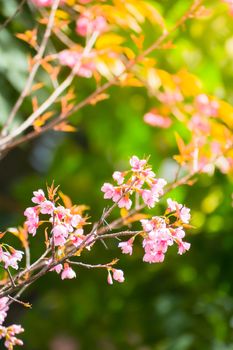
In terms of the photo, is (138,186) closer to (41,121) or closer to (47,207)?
(47,207)

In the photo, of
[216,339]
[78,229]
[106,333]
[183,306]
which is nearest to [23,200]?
[106,333]

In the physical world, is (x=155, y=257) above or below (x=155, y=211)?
above

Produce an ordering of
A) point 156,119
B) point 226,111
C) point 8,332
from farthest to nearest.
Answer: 1. point 156,119
2. point 226,111
3. point 8,332

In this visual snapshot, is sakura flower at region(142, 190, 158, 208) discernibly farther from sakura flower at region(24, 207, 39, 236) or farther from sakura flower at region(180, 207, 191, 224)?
sakura flower at region(24, 207, 39, 236)

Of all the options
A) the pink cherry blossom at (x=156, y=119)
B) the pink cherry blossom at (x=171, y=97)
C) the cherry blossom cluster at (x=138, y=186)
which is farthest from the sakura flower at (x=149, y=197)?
the pink cherry blossom at (x=156, y=119)

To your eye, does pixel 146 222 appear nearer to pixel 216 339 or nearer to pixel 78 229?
pixel 78 229

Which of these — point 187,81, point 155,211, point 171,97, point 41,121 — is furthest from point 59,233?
point 155,211

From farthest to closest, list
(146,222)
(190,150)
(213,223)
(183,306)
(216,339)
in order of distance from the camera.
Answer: (213,223) → (183,306) → (216,339) → (190,150) → (146,222)

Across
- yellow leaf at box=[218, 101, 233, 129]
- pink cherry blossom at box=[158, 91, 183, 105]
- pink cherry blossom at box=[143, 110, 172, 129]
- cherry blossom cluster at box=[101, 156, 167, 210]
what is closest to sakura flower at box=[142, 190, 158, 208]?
cherry blossom cluster at box=[101, 156, 167, 210]
